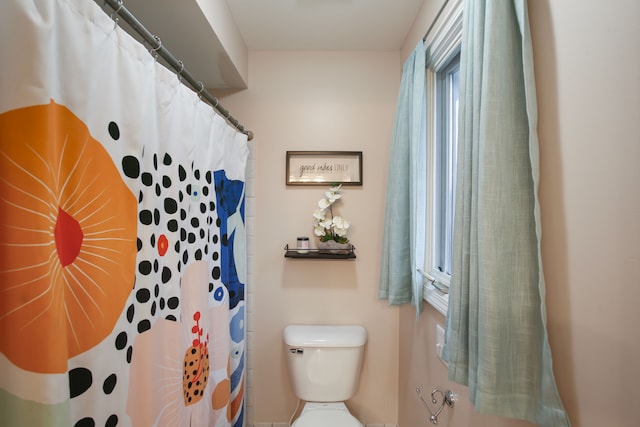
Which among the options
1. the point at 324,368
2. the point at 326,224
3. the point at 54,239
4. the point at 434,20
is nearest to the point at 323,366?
the point at 324,368

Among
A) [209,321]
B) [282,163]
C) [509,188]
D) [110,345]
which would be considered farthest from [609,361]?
[282,163]

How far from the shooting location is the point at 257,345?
1.73 metres

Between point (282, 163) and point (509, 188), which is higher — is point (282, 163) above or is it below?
above

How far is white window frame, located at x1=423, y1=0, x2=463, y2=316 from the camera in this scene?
1.09m

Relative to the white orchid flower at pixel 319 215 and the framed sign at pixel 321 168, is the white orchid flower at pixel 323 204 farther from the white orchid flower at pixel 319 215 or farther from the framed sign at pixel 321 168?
the framed sign at pixel 321 168

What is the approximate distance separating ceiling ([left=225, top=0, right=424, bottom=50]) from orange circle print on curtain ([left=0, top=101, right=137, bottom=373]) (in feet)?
3.86

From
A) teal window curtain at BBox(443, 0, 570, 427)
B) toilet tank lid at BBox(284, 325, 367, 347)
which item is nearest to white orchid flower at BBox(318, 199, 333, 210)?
toilet tank lid at BBox(284, 325, 367, 347)

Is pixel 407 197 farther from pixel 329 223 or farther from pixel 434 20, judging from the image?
pixel 434 20

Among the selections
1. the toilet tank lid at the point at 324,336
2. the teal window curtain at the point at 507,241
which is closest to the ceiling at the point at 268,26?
the teal window curtain at the point at 507,241

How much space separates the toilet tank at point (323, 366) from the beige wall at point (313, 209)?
6.7 inches

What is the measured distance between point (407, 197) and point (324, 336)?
34.3 inches

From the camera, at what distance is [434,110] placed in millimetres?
1375

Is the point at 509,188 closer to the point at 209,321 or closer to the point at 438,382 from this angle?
the point at 438,382

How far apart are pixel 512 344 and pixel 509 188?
0.34m
